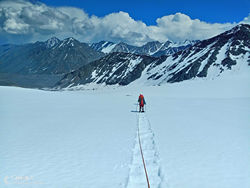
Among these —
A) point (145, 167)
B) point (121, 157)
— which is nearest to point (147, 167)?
point (145, 167)

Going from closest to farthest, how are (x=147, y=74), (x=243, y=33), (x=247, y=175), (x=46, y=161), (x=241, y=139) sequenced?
(x=247, y=175) → (x=46, y=161) → (x=241, y=139) → (x=243, y=33) → (x=147, y=74)

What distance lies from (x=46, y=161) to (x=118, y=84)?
18351 cm

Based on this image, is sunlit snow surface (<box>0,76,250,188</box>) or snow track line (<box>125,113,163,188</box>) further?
sunlit snow surface (<box>0,76,250,188</box>)

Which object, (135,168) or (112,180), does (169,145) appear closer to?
(135,168)

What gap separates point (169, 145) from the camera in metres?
A: 10.5

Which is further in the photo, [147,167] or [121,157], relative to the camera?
[121,157]

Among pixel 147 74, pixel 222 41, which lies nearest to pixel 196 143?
pixel 222 41

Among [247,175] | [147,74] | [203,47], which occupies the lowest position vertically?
[247,175]

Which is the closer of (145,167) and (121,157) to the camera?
(145,167)

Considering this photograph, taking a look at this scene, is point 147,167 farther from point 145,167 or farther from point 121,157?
point 121,157

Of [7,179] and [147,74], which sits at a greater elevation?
[147,74]

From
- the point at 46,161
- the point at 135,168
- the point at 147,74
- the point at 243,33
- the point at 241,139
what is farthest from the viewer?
the point at 147,74

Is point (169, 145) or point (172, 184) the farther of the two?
point (169, 145)

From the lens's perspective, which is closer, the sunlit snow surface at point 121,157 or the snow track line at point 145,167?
the snow track line at point 145,167
